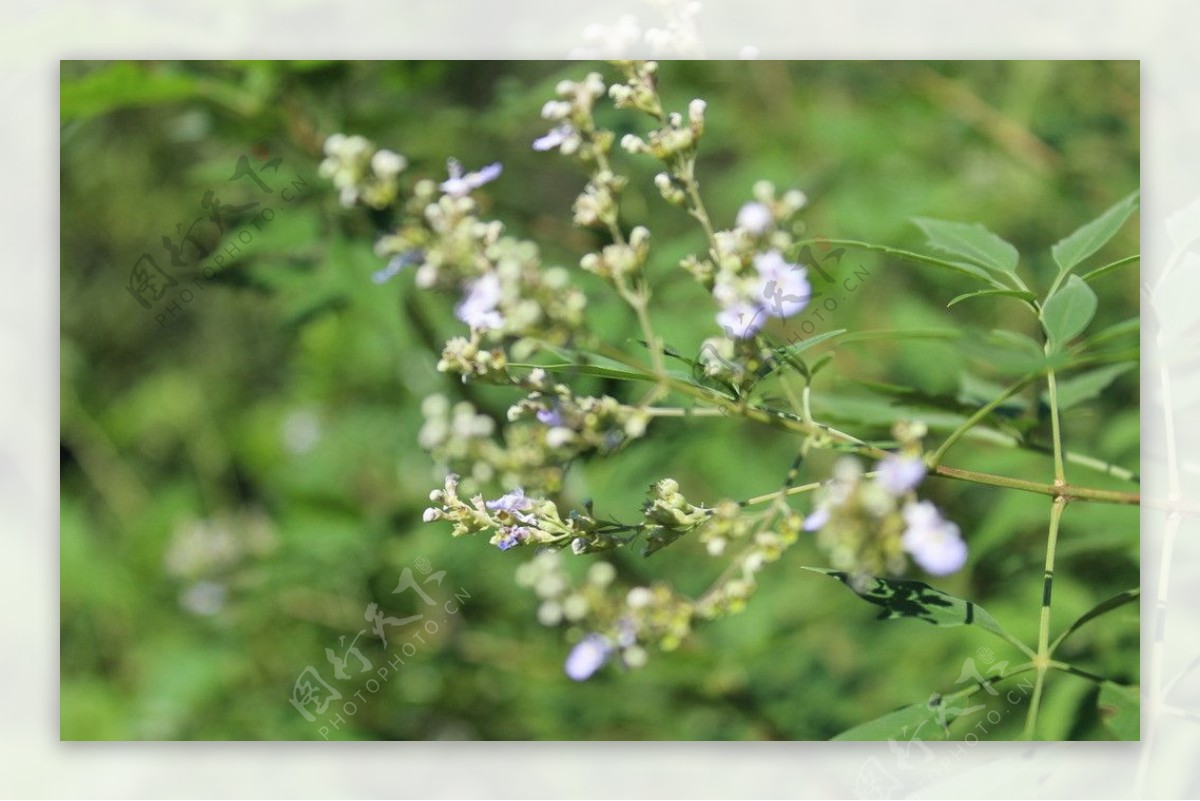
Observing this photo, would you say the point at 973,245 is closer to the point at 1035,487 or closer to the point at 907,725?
the point at 1035,487

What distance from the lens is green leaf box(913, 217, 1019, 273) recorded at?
1.11 metres

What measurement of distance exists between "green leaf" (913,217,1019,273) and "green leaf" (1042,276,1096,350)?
0.07 m

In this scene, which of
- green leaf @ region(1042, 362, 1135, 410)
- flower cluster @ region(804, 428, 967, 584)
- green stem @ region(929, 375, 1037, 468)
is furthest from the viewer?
green leaf @ region(1042, 362, 1135, 410)

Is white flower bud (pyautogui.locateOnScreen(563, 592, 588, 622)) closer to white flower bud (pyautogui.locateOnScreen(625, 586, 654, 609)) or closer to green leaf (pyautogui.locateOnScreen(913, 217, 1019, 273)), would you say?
white flower bud (pyautogui.locateOnScreen(625, 586, 654, 609))

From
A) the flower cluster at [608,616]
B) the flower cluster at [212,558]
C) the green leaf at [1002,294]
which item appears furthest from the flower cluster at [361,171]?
the flower cluster at [212,558]

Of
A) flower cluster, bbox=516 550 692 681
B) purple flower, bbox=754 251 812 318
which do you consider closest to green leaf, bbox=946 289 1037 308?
purple flower, bbox=754 251 812 318

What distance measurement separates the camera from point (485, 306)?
3.26ft

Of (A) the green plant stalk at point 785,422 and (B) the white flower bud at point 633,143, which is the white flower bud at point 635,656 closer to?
(A) the green plant stalk at point 785,422

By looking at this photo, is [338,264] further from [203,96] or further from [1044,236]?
[1044,236]

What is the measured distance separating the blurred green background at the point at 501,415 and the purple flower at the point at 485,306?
0.68m

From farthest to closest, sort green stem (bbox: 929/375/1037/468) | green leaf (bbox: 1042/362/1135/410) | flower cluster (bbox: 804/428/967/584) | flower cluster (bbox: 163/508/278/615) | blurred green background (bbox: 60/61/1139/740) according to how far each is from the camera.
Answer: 1. flower cluster (bbox: 163/508/278/615)
2. blurred green background (bbox: 60/61/1139/740)
3. green leaf (bbox: 1042/362/1135/410)
4. green stem (bbox: 929/375/1037/468)
5. flower cluster (bbox: 804/428/967/584)

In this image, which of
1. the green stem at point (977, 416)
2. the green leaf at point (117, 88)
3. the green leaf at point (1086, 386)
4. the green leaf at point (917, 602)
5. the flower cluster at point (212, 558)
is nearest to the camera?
the green stem at point (977, 416)

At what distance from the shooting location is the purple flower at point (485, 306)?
0.98 meters

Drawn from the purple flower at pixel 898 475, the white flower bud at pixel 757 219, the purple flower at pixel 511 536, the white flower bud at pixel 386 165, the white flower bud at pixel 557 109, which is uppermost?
the white flower bud at pixel 557 109
